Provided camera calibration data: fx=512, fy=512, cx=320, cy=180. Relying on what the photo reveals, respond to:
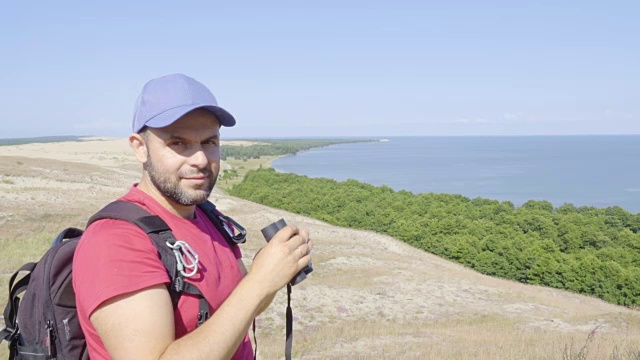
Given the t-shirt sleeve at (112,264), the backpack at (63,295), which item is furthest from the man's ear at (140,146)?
the t-shirt sleeve at (112,264)

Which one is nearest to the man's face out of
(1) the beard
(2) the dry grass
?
(1) the beard

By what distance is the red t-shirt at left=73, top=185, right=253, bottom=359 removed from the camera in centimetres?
175

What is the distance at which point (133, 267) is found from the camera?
1779mm

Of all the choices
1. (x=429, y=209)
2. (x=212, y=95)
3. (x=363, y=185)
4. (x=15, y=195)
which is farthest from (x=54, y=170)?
(x=212, y=95)

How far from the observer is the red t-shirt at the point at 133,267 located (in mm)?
1748

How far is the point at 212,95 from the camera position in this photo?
2.24 m

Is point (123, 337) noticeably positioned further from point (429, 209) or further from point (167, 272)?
point (429, 209)

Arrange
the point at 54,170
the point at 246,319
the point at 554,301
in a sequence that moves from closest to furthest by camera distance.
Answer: the point at 246,319
the point at 554,301
the point at 54,170

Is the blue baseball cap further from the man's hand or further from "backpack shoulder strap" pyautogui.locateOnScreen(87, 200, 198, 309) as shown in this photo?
the man's hand

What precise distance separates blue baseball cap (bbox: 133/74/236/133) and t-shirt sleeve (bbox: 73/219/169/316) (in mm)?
450

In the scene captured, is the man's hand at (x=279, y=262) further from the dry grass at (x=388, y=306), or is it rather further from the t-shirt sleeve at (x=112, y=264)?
the dry grass at (x=388, y=306)

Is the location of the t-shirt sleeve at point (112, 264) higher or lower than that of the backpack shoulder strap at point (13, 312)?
higher

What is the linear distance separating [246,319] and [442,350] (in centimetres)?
996

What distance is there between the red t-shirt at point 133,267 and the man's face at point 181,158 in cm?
10
